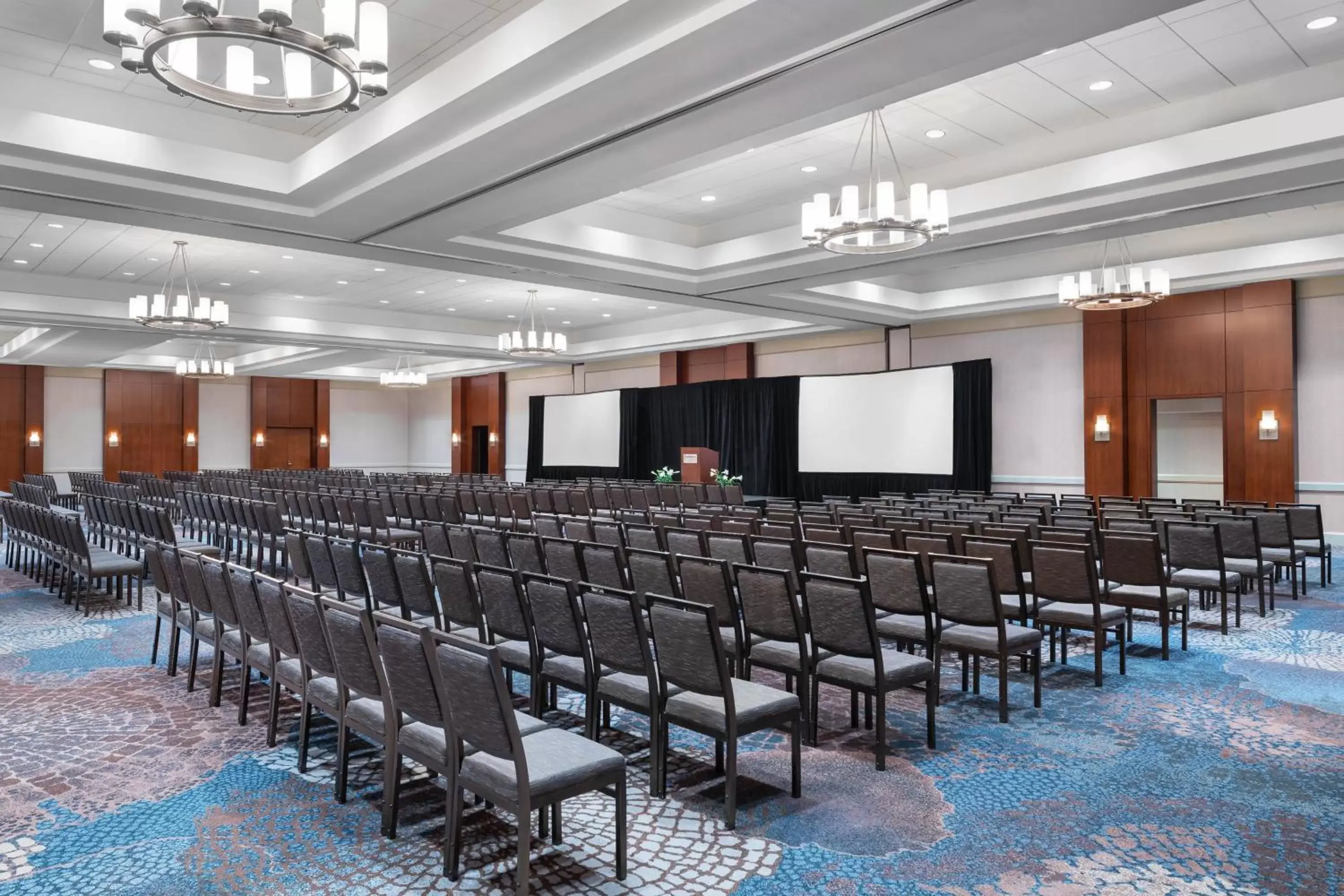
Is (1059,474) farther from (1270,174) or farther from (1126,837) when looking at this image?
(1126,837)

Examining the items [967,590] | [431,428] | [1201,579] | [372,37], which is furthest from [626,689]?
[431,428]

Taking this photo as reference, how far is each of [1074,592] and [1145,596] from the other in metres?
1.09

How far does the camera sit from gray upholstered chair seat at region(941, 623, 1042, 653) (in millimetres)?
4531

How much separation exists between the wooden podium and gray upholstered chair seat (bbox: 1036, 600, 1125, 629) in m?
11.8

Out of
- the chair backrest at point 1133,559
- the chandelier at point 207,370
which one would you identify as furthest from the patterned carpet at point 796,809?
the chandelier at point 207,370

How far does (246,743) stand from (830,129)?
6.88m

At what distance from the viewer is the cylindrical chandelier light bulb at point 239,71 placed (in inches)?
185

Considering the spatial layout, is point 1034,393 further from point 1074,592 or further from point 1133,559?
point 1074,592

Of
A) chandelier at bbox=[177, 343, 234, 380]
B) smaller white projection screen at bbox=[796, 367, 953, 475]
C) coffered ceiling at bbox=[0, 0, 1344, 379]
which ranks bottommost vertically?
smaller white projection screen at bbox=[796, 367, 953, 475]

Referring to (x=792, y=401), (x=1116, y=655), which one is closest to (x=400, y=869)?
(x=1116, y=655)

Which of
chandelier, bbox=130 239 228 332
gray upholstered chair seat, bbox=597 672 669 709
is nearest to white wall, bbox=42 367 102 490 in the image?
chandelier, bbox=130 239 228 332

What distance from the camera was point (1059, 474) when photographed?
14.5 m

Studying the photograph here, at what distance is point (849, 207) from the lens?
7363 millimetres

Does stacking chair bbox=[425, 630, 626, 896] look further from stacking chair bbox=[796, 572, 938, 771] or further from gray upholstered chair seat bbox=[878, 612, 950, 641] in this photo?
gray upholstered chair seat bbox=[878, 612, 950, 641]
